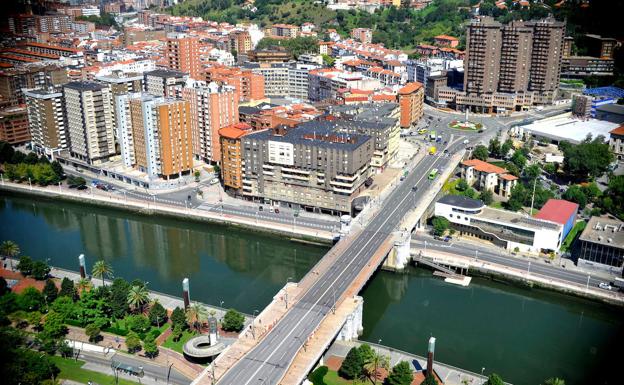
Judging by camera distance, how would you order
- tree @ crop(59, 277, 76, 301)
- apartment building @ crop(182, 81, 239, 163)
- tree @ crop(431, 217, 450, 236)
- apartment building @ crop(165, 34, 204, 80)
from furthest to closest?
apartment building @ crop(165, 34, 204, 80) → apartment building @ crop(182, 81, 239, 163) → tree @ crop(431, 217, 450, 236) → tree @ crop(59, 277, 76, 301)

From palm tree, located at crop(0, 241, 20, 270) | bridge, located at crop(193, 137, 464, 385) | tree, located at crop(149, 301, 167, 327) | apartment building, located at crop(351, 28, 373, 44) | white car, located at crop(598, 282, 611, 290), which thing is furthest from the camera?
apartment building, located at crop(351, 28, 373, 44)

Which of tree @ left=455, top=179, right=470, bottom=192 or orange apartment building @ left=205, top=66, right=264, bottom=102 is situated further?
orange apartment building @ left=205, top=66, right=264, bottom=102

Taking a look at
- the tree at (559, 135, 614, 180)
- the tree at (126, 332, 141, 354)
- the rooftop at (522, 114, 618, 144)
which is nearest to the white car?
the tree at (559, 135, 614, 180)

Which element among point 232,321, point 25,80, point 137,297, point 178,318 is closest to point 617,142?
point 232,321

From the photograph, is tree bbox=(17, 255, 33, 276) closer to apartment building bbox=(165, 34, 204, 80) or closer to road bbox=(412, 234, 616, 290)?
road bbox=(412, 234, 616, 290)

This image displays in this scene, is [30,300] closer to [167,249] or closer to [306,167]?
[167,249]

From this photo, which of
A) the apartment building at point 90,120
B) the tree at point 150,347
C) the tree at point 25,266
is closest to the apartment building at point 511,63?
the apartment building at point 90,120

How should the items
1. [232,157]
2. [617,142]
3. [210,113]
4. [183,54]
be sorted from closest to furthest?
[232,157] → [210,113] → [617,142] → [183,54]
